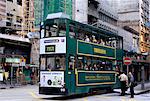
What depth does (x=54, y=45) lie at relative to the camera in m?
18.5

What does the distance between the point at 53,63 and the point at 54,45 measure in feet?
3.40

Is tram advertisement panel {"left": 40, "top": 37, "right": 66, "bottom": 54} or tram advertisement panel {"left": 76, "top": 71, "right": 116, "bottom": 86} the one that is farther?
tram advertisement panel {"left": 76, "top": 71, "right": 116, "bottom": 86}

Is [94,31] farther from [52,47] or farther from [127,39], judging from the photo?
[127,39]

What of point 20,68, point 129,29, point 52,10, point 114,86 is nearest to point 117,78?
point 114,86

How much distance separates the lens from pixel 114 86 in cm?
2458

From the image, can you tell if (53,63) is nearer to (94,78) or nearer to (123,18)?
(94,78)

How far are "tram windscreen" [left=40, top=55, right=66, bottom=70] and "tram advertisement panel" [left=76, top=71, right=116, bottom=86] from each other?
1545mm

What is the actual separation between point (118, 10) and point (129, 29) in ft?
27.8

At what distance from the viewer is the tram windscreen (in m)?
18.4

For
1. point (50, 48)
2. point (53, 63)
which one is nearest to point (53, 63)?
point (53, 63)

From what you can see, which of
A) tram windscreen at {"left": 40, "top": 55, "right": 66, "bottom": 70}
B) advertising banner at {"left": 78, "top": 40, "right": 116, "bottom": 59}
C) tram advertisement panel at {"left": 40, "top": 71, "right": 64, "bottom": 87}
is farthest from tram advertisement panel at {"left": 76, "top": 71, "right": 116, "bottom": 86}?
tram windscreen at {"left": 40, "top": 55, "right": 66, "bottom": 70}

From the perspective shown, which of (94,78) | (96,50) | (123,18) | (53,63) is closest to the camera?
(53,63)

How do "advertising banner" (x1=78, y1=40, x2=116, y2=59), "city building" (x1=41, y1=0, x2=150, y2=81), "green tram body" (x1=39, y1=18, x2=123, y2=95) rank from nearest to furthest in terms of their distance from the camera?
"green tram body" (x1=39, y1=18, x2=123, y2=95) < "advertising banner" (x1=78, y1=40, x2=116, y2=59) < "city building" (x1=41, y1=0, x2=150, y2=81)

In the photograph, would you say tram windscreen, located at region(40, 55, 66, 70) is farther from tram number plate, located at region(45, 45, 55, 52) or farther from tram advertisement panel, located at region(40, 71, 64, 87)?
tram number plate, located at region(45, 45, 55, 52)
